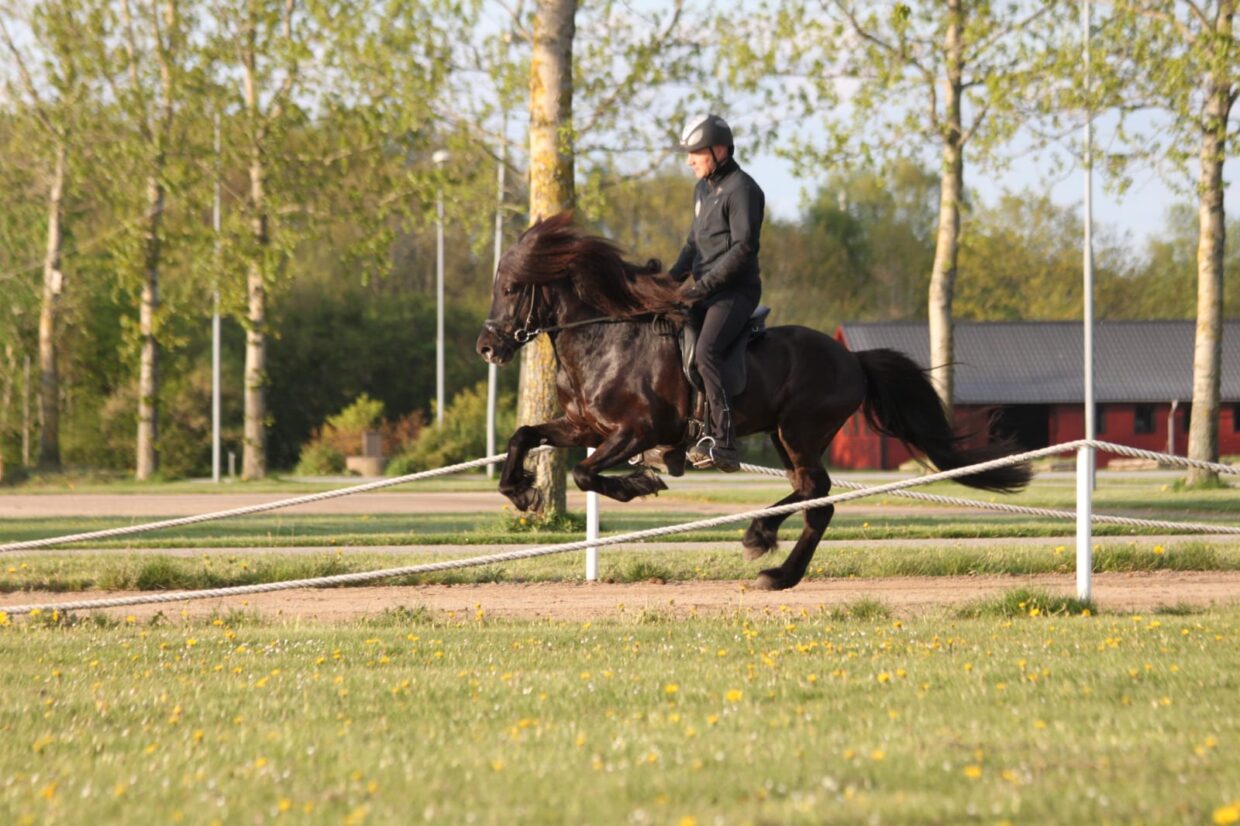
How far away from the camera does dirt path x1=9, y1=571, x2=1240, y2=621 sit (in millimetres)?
11938

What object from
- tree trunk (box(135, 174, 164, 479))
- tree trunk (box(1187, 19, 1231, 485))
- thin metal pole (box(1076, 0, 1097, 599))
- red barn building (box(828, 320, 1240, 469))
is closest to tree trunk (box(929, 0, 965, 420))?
thin metal pole (box(1076, 0, 1097, 599))

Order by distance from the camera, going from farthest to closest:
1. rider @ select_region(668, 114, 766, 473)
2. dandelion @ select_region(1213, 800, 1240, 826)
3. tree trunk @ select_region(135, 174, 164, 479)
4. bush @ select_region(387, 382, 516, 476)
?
1. bush @ select_region(387, 382, 516, 476)
2. tree trunk @ select_region(135, 174, 164, 479)
3. rider @ select_region(668, 114, 766, 473)
4. dandelion @ select_region(1213, 800, 1240, 826)

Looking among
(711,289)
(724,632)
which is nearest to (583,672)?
(724,632)

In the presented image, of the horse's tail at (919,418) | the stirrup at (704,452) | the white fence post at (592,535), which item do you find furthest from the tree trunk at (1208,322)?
the stirrup at (704,452)

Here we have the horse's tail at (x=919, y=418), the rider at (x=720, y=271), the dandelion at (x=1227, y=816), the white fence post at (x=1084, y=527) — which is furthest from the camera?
the horse's tail at (x=919, y=418)

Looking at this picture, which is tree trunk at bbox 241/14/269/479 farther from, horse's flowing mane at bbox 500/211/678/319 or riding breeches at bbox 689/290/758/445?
riding breeches at bbox 689/290/758/445

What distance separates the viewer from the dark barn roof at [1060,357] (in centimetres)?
6031

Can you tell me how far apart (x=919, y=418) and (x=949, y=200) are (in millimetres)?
19986

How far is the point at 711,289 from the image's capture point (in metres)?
10.9

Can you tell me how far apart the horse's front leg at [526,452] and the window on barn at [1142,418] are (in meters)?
53.2

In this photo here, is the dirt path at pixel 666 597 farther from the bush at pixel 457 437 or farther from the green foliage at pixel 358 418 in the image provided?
the green foliage at pixel 358 418

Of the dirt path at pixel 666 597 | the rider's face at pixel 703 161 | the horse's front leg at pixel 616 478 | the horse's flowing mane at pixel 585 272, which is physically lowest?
the dirt path at pixel 666 597

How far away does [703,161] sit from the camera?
1105 centimetres

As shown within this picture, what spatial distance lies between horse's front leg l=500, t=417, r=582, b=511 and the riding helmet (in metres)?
2.09
